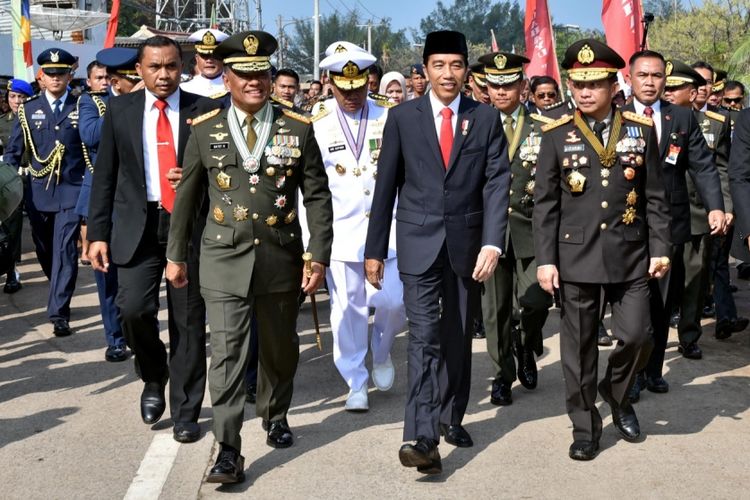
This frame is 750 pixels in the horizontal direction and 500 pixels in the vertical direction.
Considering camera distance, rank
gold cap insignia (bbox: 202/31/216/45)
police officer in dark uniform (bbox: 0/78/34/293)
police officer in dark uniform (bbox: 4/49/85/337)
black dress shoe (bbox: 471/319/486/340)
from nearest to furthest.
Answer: gold cap insignia (bbox: 202/31/216/45), black dress shoe (bbox: 471/319/486/340), police officer in dark uniform (bbox: 4/49/85/337), police officer in dark uniform (bbox: 0/78/34/293)

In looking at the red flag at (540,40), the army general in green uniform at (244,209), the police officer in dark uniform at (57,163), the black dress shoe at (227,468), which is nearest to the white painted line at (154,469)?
the black dress shoe at (227,468)

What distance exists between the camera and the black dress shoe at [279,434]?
5.89 metres

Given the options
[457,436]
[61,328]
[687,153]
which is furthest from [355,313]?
[61,328]

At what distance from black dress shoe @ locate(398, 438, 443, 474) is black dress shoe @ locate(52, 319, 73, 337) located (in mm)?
4643

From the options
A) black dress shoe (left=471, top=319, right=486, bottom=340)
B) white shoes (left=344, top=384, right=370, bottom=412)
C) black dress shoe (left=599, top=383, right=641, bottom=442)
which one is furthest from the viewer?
black dress shoe (left=471, top=319, right=486, bottom=340)

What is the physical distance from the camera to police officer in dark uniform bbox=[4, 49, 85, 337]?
916cm

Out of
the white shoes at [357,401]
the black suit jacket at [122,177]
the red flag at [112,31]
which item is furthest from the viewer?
the red flag at [112,31]

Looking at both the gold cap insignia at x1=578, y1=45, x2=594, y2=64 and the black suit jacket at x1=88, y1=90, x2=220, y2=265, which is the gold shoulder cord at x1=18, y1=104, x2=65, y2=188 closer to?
the black suit jacket at x1=88, y1=90, x2=220, y2=265

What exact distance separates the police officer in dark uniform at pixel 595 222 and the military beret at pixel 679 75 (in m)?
2.26

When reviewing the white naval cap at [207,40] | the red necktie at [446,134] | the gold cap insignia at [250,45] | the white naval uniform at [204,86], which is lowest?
the red necktie at [446,134]

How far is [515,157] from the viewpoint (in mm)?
6895

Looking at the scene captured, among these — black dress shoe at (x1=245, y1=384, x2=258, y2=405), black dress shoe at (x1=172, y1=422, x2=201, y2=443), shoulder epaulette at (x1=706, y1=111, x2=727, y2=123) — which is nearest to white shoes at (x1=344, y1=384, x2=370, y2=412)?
black dress shoe at (x1=245, y1=384, x2=258, y2=405)

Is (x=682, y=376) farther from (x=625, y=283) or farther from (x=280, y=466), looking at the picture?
(x=280, y=466)

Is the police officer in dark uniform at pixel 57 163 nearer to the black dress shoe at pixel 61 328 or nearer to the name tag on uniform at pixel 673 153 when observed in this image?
the black dress shoe at pixel 61 328
